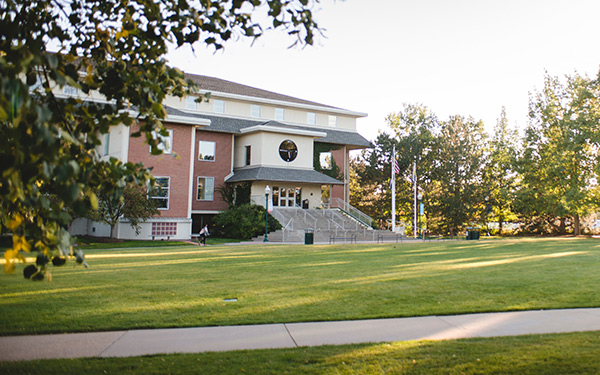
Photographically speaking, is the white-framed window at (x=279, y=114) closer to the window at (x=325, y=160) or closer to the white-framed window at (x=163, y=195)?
the window at (x=325, y=160)

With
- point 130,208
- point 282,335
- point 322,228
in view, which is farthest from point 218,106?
point 282,335

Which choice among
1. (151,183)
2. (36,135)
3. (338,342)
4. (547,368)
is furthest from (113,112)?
(547,368)

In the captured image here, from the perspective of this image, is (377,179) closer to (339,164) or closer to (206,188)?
(339,164)

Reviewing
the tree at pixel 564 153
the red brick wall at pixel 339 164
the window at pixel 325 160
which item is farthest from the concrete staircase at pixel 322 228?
the tree at pixel 564 153

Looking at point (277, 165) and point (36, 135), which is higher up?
point (277, 165)

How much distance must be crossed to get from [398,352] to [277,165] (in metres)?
32.8

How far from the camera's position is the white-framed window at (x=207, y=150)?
124 feet

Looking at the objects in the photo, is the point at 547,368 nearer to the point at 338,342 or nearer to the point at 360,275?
the point at 338,342

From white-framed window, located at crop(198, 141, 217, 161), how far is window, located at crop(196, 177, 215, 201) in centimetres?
170

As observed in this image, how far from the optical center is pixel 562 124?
1789 inches

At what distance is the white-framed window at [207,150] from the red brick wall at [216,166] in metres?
0.24

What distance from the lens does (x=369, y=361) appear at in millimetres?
5414

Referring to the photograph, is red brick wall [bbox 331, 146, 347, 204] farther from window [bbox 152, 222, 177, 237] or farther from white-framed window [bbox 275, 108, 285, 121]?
window [bbox 152, 222, 177, 237]

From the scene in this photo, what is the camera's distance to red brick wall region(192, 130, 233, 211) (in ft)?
123
